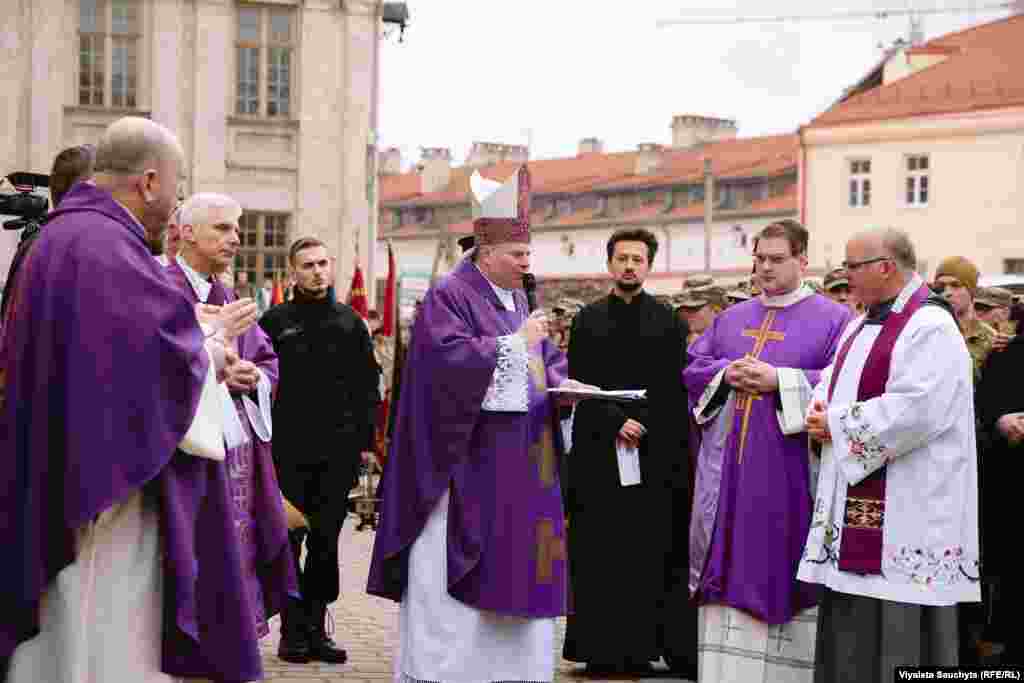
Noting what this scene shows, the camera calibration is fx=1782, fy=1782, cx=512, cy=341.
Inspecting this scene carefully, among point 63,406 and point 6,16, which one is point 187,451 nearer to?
point 63,406

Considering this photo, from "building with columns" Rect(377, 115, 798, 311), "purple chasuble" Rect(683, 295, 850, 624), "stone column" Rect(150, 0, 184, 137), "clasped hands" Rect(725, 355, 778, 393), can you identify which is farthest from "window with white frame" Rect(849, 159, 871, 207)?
"clasped hands" Rect(725, 355, 778, 393)

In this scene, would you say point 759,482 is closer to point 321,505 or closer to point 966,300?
point 966,300

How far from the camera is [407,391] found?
793cm

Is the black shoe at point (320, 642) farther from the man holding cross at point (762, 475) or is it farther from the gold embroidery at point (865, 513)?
the gold embroidery at point (865, 513)

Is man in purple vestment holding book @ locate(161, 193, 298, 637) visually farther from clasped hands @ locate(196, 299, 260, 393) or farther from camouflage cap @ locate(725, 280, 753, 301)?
camouflage cap @ locate(725, 280, 753, 301)

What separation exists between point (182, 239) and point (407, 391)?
1199mm

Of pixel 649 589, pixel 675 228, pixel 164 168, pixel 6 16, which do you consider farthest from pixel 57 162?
pixel 675 228

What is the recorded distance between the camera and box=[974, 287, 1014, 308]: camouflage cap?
33.4 feet

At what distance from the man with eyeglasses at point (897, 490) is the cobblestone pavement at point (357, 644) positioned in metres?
2.59

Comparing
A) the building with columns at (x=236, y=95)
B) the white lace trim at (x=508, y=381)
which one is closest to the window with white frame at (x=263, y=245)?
the building with columns at (x=236, y=95)

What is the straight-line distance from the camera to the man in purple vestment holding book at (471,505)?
7.68m

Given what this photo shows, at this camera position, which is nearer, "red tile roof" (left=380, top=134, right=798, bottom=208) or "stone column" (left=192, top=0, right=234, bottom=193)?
"stone column" (left=192, top=0, right=234, bottom=193)

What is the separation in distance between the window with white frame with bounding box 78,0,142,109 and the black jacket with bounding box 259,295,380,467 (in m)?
21.1

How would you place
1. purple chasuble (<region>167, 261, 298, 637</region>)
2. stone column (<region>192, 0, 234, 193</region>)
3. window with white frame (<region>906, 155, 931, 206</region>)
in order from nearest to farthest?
purple chasuble (<region>167, 261, 298, 637</region>)
stone column (<region>192, 0, 234, 193</region>)
window with white frame (<region>906, 155, 931, 206</region>)
